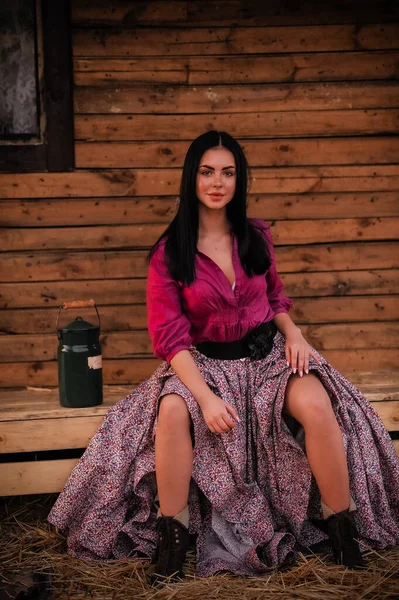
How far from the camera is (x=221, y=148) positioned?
11.6 feet

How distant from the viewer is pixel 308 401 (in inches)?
126

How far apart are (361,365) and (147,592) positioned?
2073 mm

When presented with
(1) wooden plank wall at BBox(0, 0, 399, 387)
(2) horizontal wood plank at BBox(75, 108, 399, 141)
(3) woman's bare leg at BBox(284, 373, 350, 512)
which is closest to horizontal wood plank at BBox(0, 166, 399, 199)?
(1) wooden plank wall at BBox(0, 0, 399, 387)

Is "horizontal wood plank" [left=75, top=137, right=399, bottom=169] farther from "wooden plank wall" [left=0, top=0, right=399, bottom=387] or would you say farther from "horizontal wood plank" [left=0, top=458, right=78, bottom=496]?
"horizontal wood plank" [left=0, top=458, right=78, bottom=496]

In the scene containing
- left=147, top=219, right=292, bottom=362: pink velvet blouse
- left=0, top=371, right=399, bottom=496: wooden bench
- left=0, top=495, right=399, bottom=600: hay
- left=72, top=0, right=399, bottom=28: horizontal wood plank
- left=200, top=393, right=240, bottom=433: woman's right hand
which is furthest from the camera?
left=72, top=0, right=399, bottom=28: horizontal wood plank

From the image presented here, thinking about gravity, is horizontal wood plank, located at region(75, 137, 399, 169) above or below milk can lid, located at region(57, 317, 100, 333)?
above

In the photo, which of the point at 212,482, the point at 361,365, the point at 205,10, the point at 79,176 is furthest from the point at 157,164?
the point at 212,482

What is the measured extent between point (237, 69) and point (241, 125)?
0.29 meters

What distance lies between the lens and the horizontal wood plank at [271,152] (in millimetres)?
4504

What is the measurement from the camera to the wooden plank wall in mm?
4477

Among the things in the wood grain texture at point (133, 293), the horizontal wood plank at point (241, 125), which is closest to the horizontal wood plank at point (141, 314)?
the wood grain texture at point (133, 293)

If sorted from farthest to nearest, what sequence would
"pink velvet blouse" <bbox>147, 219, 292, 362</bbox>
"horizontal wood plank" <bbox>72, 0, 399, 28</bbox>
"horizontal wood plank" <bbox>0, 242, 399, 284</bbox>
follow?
"horizontal wood plank" <bbox>0, 242, 399, 284</bbox>, "horizontal wood plank" <bbox>72, 0, 399, 28</bbox>, "pink velvet blouse" <bbox>147, 219, 292, 362</bbox>

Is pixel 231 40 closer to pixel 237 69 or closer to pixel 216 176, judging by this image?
pixel 237 69

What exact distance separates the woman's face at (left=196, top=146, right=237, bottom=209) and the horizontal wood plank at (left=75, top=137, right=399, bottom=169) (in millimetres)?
1036
